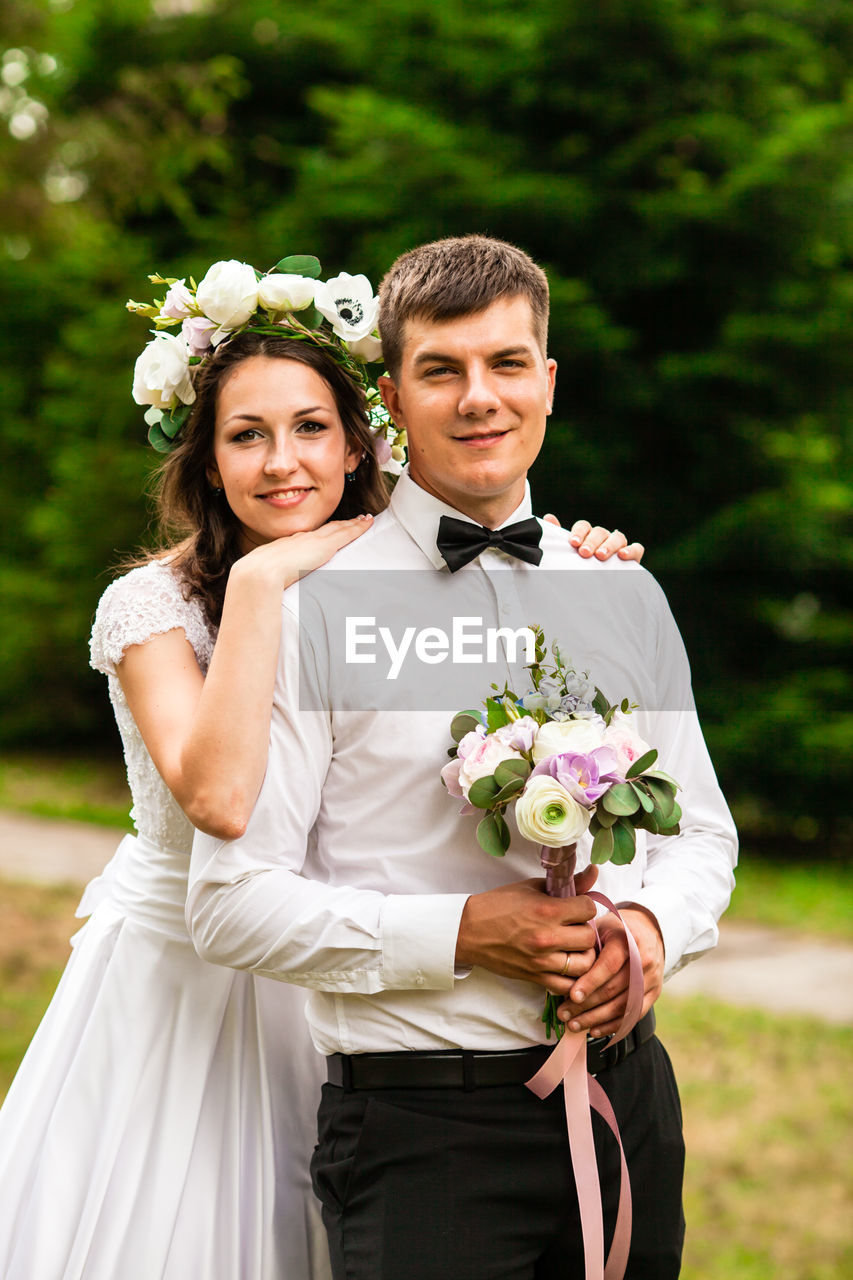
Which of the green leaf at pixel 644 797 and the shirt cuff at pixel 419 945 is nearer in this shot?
the green leaf at pixel 644 797

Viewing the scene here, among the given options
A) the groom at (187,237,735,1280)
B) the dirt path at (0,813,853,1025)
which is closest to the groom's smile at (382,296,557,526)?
the groom at (187,237,735,1280)

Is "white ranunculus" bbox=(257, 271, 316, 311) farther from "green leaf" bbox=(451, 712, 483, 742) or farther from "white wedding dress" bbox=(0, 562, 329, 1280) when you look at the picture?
"green leaf" bbox=(451, 712, 483, 742)

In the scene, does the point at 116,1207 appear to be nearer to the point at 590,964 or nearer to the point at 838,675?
the point at 590,964

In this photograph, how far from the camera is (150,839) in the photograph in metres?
2.81

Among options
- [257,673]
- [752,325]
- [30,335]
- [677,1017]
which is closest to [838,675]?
[752,325]

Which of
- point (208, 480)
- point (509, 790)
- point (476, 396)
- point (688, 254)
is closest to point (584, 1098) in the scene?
point (509, 790)

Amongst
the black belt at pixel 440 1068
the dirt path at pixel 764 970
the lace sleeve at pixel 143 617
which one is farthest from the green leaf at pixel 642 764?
the dirt path at pixel 764 970

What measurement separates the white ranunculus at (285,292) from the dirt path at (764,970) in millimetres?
4661

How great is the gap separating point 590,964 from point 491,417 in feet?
3.07

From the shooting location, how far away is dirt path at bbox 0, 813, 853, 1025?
6.27 metres

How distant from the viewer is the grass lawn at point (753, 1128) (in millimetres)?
4184

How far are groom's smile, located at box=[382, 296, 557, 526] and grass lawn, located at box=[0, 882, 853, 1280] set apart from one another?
2892mm

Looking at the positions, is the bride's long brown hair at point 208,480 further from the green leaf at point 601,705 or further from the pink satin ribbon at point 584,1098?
the pink satin ribbon at point 584,1098

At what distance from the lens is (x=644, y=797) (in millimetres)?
2002
